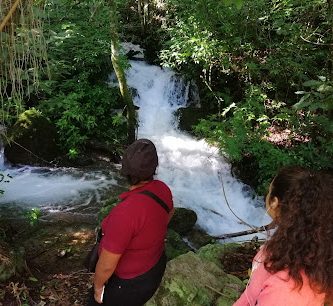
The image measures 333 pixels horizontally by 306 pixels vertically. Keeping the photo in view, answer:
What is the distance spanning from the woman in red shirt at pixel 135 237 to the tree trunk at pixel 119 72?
6.87 metres

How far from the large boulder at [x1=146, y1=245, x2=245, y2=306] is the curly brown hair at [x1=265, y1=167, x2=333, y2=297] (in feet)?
6.08

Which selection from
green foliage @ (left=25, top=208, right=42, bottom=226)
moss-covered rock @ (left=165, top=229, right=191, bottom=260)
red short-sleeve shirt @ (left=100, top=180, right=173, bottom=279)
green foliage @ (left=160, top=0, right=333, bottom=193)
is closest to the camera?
red short-sleeve shirt @ (left=100, top=180, right=173, bottom=279)

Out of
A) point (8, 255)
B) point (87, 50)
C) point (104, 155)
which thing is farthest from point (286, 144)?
point (8, 255)

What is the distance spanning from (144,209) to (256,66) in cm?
865

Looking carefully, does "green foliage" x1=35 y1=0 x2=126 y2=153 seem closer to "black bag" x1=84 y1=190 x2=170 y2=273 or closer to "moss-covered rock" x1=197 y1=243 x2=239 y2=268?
"moss-covered rock" x1=197 y1=243 x2=239 y2=268

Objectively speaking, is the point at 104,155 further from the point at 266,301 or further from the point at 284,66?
the point at 266,301

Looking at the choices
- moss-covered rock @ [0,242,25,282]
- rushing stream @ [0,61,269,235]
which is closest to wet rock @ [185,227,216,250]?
rushing stream @ [0,61,269,235]

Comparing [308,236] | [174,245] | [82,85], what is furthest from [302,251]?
[82,85]

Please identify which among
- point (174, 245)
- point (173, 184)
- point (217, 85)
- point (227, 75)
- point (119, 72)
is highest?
point (119, 72)

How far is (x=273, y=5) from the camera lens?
31.8 feet

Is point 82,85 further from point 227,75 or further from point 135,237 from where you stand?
point 135,237

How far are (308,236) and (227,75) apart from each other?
1027cm

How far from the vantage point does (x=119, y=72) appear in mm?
9148

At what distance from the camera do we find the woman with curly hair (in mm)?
1553
